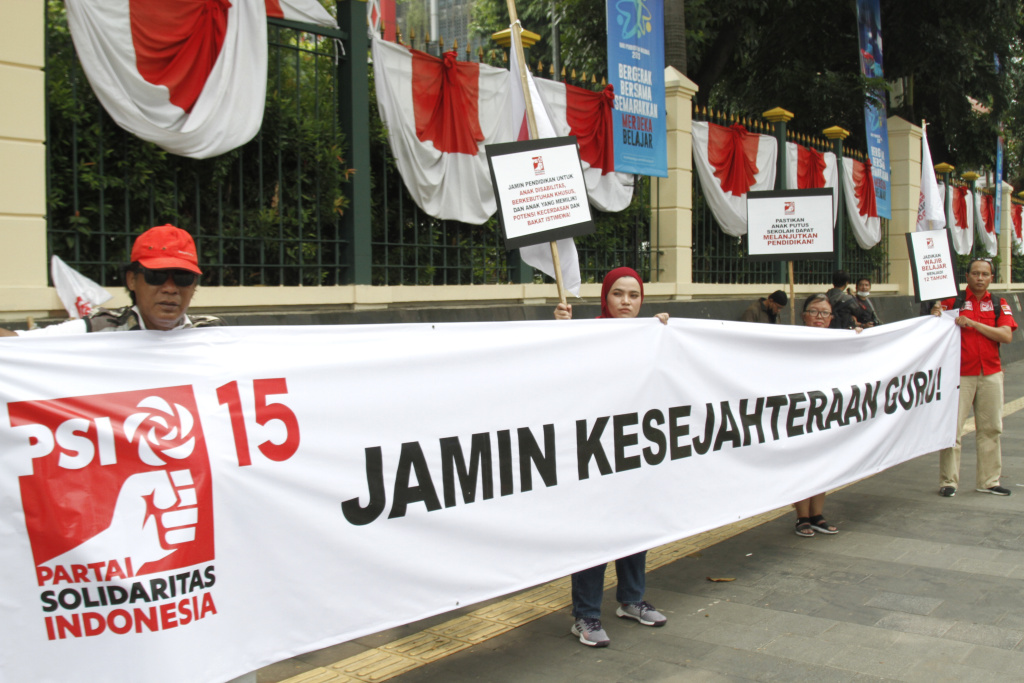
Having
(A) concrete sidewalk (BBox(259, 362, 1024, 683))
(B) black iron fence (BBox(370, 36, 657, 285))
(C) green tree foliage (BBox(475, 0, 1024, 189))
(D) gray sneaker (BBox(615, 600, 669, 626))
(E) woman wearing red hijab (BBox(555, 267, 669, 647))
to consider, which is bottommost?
(A) concrete sidewalk (BBox(259, 362, 1024, 683))

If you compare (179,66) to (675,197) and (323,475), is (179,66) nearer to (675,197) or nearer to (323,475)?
(323,475)

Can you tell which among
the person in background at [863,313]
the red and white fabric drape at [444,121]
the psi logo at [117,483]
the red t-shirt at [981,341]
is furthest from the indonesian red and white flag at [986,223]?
the psi logo at [117,483]

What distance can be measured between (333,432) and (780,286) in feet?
36.8

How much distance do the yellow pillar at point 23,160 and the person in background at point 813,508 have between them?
485cm

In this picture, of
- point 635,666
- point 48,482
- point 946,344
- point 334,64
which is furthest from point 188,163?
point 946,344

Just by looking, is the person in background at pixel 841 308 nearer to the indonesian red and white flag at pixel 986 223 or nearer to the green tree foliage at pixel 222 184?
the green tree foliage at pixel 222 184

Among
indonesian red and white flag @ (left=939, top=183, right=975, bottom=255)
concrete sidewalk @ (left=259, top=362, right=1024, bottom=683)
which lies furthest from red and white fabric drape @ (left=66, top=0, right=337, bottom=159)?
indonesian red and white flag @ (left=939, top=183, right=975, bottom=255)

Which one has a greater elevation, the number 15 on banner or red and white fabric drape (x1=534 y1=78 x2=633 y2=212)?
red and white fabric drape (x1=534 y1=78 x2=633 y2=212)

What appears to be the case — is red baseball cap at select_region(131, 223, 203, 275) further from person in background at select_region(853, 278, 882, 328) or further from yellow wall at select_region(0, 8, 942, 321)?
person in background at select_region(853, 278, 882, 328)

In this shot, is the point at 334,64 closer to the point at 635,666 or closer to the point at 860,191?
the point at 635,666

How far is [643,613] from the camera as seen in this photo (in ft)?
14.3

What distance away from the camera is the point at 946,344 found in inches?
275

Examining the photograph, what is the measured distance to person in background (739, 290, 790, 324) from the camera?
36.7ft

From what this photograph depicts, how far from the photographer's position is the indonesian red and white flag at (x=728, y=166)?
11.2 meters
